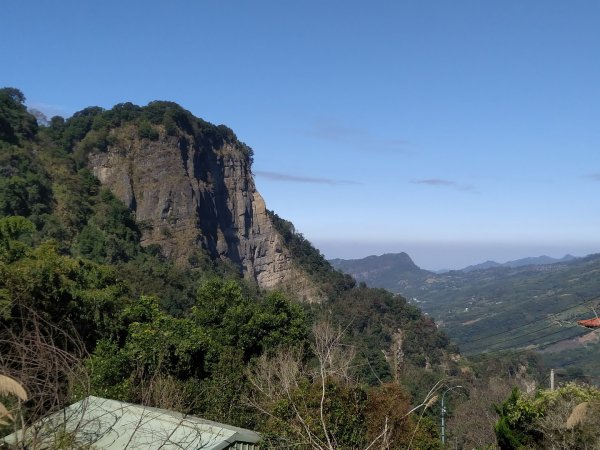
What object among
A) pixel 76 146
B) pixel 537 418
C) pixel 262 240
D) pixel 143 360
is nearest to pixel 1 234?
pixel 143 360

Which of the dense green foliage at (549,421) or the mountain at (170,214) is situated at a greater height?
the mountain at (170,214)

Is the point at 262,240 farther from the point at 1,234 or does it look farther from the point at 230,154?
the point at 1,234

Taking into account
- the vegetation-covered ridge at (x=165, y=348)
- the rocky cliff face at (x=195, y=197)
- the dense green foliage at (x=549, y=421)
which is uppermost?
the rocky cliff face at (x=195, y=197)

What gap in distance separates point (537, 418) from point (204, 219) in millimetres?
65183

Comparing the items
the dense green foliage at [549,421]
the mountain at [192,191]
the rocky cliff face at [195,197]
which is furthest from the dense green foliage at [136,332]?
the mountain at [192,191]

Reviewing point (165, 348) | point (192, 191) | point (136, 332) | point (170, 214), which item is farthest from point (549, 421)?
point (192, 191)

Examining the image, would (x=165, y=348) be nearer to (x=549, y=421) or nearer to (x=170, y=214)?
(x=549, y=421)

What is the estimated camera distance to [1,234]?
22766mm

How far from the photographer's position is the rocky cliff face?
68.4 metres

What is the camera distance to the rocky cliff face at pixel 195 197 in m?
68.4

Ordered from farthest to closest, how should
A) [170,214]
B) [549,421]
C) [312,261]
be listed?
1. [312,261]
2. [170,214]
3. [549,421]

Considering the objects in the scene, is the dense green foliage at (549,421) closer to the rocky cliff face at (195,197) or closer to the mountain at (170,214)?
the mountain at (170,214)

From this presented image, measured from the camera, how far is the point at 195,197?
2968 inches

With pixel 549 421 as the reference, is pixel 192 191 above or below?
above
